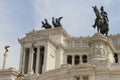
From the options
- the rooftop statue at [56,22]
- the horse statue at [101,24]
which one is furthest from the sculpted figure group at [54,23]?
the horse statue at [101,24]

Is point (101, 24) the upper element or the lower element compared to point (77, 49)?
lower

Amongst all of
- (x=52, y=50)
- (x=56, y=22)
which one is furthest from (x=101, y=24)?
(x=56, y=22)

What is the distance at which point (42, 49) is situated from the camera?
244ft

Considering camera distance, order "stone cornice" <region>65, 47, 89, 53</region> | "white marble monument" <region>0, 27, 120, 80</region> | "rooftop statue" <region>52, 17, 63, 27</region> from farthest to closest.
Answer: "rooftop statue" <region>52, 17, 63, 27</region> < "stone cornice" <region>65, 47, 89, 53</region> < "white marble monument" <region>0, 27, 120, 80</region>

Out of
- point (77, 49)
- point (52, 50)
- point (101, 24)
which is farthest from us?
point (77, 49)

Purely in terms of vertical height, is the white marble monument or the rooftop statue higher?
the rooftop statue

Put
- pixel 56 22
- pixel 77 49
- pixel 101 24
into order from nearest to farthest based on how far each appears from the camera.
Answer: pixel 101 24
pixel 77 49
pixel 56 22

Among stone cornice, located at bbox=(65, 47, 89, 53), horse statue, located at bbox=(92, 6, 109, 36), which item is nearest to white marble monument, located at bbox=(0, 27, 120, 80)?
stone cornice, located at bbox=(65, 47, 89, 53)

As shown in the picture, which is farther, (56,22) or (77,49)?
(56,22)

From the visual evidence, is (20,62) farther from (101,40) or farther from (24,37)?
(101,40)

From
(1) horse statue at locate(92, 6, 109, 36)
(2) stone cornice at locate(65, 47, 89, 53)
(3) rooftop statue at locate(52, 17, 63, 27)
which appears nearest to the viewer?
(1) horse statue at locate(92, 6, 109, 36)

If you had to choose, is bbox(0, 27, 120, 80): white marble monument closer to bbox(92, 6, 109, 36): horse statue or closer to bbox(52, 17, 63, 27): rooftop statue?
bbox(52, 17, 63, 27): rooftop statue

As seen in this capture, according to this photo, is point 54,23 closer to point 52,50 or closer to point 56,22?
point 56,22

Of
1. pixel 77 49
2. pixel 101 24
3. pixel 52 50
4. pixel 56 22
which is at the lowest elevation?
pixel 52 50
